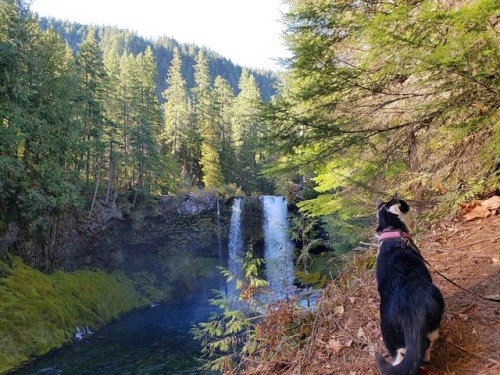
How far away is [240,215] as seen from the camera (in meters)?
28.3

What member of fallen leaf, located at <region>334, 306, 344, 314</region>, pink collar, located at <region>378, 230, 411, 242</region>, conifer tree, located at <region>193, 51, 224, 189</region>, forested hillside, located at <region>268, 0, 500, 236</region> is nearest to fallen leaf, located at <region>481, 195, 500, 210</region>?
forested hillside, located at <region>268, 0, 500, 236</region>

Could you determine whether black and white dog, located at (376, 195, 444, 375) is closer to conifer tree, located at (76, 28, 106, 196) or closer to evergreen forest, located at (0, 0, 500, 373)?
evergreen forest, located at (0, 0, 500, 373)

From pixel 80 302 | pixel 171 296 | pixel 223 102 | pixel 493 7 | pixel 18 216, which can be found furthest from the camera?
pixel 223 102

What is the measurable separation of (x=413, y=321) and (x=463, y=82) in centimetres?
277

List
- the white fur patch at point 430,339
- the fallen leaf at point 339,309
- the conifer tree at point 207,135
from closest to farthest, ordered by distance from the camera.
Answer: the white fur patch at point 430,339, the fallen leaf at point 339,309, the conifer tree at point 207,135

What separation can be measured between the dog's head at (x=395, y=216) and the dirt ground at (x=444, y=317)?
78 cm

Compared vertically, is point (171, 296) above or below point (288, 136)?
below

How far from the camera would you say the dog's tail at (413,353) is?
2.12m

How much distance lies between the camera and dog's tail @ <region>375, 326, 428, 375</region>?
6.94 ft

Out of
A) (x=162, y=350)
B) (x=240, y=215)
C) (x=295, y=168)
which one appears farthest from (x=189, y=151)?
(x=295, y=168)

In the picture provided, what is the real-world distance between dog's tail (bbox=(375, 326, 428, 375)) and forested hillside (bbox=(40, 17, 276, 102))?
115774 mm

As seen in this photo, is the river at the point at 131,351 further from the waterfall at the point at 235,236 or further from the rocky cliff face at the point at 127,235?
the waterfall at the point at 235,236

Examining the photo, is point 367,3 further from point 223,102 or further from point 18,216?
point 223,102

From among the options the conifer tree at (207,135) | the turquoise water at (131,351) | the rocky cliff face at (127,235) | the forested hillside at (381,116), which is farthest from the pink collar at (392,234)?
the conifer tree at (207,135)
